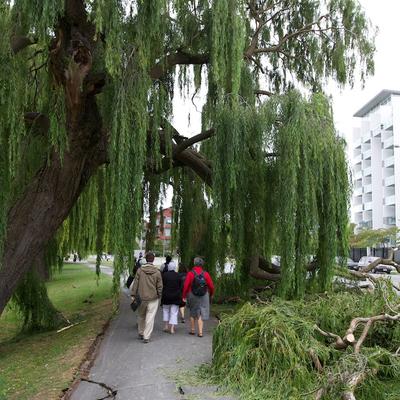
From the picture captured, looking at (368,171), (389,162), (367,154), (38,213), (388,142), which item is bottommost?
(38,213)

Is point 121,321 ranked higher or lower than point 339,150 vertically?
lower

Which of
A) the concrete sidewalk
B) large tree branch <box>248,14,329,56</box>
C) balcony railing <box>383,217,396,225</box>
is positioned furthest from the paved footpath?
balcony railing <box>383,217,396,225</box>

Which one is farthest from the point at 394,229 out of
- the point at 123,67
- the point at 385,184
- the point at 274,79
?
the point at 123,67

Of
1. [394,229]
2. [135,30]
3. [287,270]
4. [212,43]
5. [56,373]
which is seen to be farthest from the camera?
Answer: [394,229]

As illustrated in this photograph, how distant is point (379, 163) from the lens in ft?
212

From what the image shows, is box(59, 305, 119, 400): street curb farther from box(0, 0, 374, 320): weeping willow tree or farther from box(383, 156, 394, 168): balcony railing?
box(383, 156, 394, 168): balcony railing

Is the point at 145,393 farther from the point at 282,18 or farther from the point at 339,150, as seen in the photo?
the point at 282,18

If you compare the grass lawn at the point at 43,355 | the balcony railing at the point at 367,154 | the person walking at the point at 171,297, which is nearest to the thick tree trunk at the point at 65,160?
the grass lawn at the point at 43,355

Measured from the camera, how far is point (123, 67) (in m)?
8.62

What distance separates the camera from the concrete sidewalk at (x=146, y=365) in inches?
217

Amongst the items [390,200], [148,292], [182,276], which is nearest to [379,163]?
[390,200]

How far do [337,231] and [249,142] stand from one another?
2.48 m

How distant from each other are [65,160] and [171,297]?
129 inches

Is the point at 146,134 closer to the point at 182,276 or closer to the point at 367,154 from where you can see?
the point at 182,276
